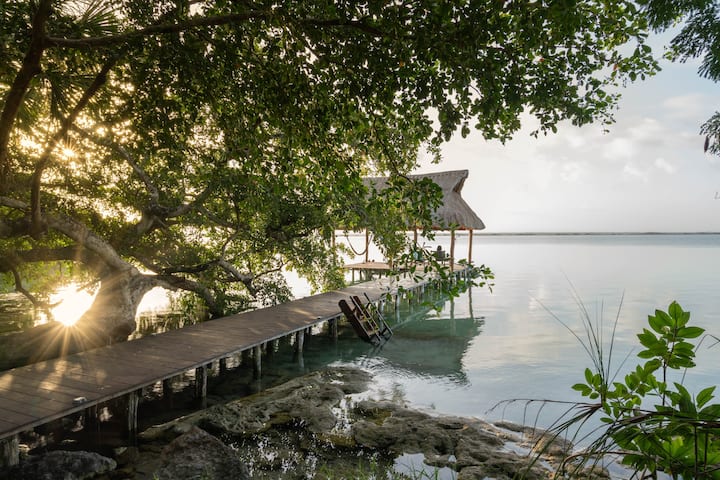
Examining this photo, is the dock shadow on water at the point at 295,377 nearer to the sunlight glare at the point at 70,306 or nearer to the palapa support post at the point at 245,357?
the palapa support post at the point at 245,357

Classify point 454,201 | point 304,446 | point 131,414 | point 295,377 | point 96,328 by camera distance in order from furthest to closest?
point 454,201
point 295,377
point 96,328
point 131,414
point 304,446

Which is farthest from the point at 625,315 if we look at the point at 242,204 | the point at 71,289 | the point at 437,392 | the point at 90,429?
the point at 71,289

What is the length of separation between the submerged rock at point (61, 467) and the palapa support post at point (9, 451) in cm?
13

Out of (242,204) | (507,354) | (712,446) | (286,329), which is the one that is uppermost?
(242,204)

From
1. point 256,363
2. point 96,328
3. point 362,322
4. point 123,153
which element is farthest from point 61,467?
point 362,322

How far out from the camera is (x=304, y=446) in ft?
19.5

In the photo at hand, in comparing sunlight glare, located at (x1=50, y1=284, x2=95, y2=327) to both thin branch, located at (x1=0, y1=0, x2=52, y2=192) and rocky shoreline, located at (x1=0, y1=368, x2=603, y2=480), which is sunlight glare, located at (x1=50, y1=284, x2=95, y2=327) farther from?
thin branch, located at (x1=0, y1=0, x2=52, y2=192)

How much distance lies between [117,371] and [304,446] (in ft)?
10.5

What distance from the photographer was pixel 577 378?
10.0m

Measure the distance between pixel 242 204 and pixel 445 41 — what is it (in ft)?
25.8

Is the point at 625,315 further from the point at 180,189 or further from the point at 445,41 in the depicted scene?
the point at 445,41

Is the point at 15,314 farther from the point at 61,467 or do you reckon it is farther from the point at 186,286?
the point at 61,467

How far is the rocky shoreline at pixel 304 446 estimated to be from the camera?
4883 millimetres

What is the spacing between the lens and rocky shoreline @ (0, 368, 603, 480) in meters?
4.88
